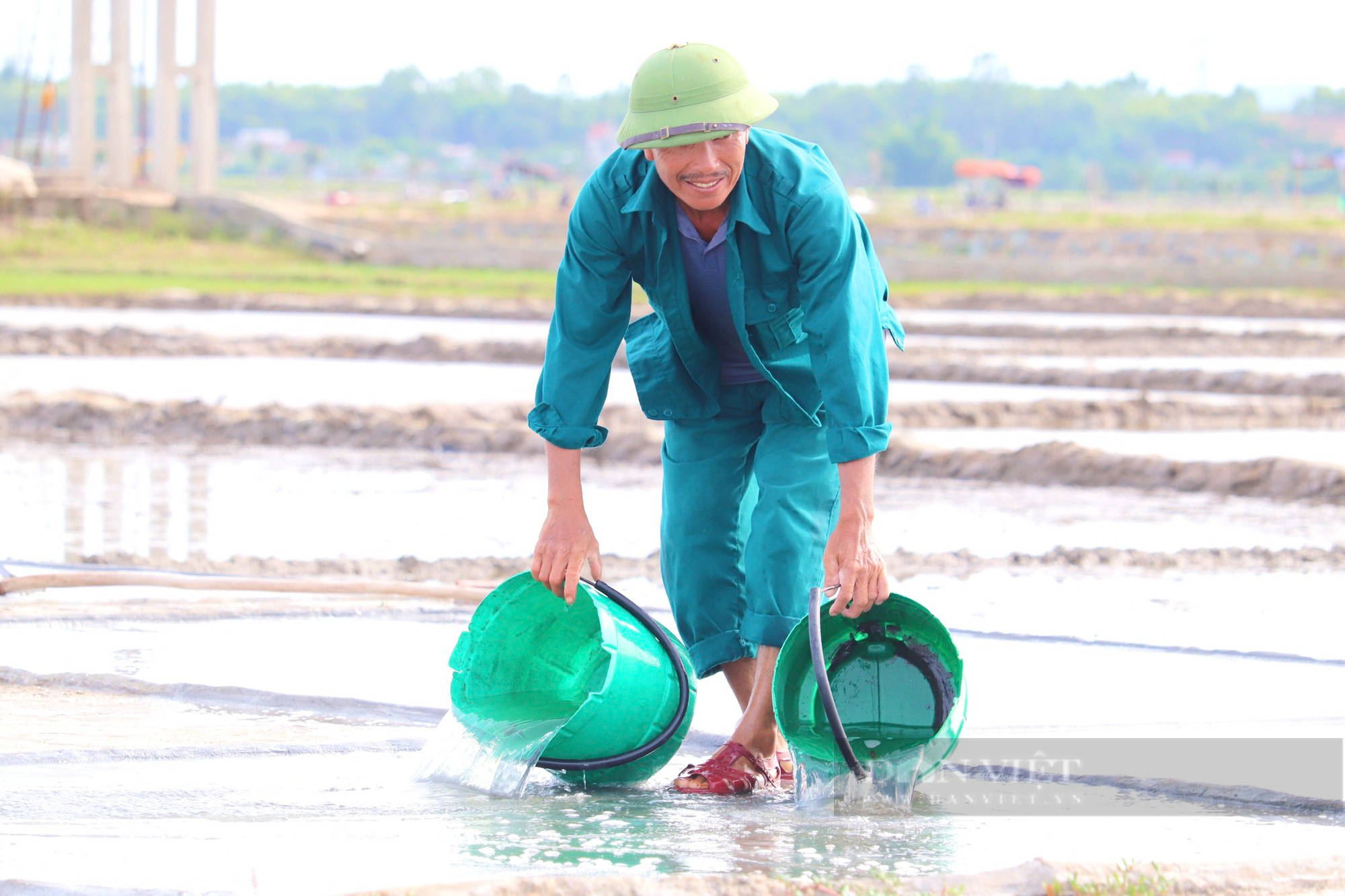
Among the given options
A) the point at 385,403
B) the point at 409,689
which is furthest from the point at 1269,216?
the point at 409,689

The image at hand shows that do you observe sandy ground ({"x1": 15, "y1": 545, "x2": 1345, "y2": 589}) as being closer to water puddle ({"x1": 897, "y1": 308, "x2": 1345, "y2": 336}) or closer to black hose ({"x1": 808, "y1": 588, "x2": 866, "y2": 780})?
black hose ({"x1": 808, "y1": 588, "x2": 866, "y2": 780})

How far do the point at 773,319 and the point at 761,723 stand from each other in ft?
2.75

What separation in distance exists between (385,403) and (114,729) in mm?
7865

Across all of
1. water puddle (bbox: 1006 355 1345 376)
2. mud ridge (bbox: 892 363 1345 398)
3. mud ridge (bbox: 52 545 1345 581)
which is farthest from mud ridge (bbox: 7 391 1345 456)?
mud ridge (bbox: 52 545 1345 581)

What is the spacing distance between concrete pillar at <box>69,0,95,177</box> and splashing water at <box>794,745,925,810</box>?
119 feet

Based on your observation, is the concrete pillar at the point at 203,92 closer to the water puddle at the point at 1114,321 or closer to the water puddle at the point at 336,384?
the water puddle at the point at 1114,321

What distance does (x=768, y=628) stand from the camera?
3.75 m

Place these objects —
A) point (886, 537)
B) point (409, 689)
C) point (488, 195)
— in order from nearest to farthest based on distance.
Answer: point (409, 689), point (886, 537), point (488, 195)

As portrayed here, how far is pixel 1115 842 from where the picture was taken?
3162mm

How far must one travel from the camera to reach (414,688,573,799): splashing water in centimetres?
362

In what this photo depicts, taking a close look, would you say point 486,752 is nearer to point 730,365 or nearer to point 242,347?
point 730,365

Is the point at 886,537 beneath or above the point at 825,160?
beneath

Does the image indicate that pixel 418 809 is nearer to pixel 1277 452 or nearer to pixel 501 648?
pixel 501 648

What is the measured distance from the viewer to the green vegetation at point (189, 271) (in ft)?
81.9
